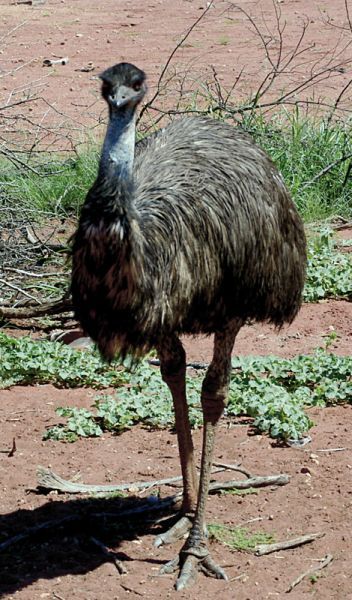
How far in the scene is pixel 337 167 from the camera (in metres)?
8.92

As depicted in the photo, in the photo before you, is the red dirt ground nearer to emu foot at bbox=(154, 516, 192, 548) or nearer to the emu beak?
emu foot at bbox=(154, 516, 192, 548)

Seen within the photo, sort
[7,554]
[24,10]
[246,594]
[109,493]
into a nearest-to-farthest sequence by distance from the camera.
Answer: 1. [246,594]
2. [7,554]
3. [109,493]
4. [24,10]

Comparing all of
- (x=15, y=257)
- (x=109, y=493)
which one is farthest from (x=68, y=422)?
(x=15, y=257)

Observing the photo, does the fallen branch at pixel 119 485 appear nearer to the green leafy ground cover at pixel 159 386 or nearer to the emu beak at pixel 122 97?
the green leafy ground cover at pixel 159 386

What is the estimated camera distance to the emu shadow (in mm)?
4547

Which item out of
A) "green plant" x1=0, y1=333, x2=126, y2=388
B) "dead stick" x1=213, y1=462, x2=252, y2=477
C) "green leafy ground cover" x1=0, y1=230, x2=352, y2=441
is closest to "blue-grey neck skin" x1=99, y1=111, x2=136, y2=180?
"dead stick" x1=213, y1=462, x2=252, y2=477

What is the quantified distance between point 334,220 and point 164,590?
4754 mm

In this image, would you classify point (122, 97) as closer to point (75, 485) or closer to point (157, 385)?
point (75, 485)

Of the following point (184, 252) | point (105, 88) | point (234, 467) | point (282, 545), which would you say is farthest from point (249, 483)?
point (105, 88)

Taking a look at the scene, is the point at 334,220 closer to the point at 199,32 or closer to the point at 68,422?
the point at 68,422

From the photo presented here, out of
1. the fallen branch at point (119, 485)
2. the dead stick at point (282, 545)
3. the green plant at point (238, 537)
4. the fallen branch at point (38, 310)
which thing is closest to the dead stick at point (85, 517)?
the fallen branch at point (119, 485)

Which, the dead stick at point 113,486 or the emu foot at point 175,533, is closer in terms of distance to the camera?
the emu foot at point 175,533

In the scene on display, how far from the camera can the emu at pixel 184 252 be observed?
399 centimetres

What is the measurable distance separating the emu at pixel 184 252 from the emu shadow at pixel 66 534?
0.68 feet
